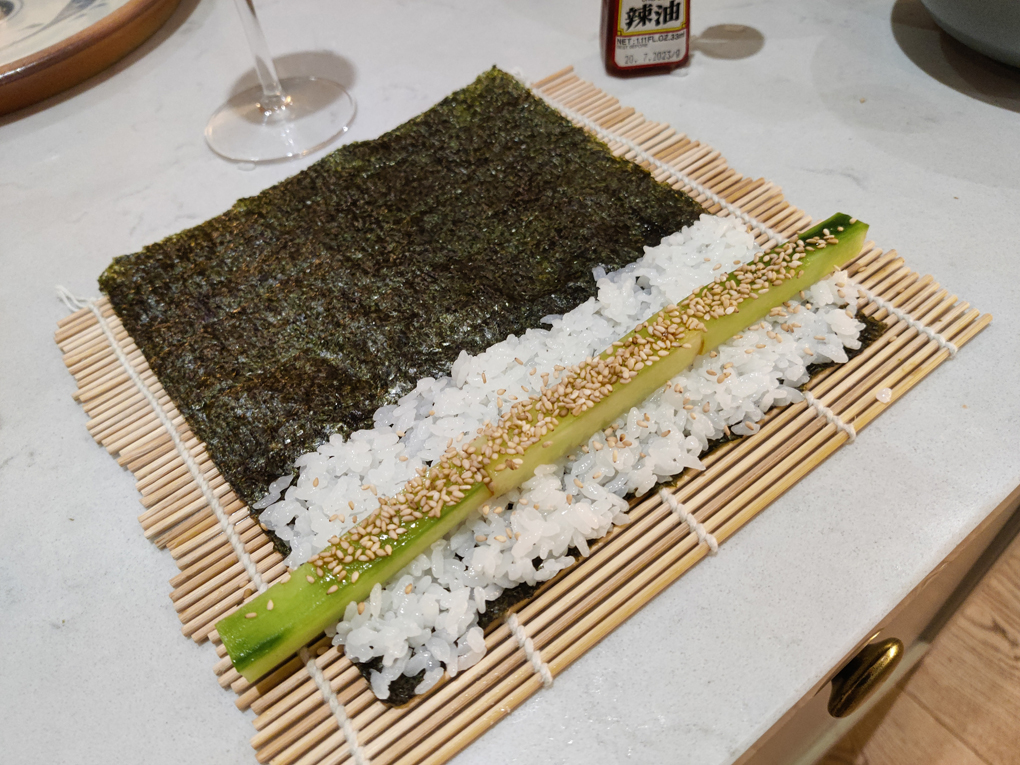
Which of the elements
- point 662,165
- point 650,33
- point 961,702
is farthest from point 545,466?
point 961,702

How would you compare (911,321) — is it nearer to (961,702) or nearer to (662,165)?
(662,165)

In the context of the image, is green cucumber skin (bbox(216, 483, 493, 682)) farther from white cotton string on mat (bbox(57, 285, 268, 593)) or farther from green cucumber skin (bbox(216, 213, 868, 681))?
white cotton string on mat (bbox(57, 285, 268, 593))

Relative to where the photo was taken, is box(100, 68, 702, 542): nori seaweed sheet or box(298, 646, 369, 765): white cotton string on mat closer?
box(298, 646, 369, 765): white cotton string on mat

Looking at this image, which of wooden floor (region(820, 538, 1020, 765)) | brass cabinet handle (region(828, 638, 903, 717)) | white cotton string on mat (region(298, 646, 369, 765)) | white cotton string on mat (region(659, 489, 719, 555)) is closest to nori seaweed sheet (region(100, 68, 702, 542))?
white cotton string on mat (region(298, 646, 369, 765))

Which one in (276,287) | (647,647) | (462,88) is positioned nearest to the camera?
(647,647)

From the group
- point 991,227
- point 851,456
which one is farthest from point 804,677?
point 991,227

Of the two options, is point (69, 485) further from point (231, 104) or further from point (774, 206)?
point (774, 206)

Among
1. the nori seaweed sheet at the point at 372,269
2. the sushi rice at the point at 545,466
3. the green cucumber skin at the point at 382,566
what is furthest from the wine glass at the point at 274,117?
the green cucumber skin at the point at 382,566
